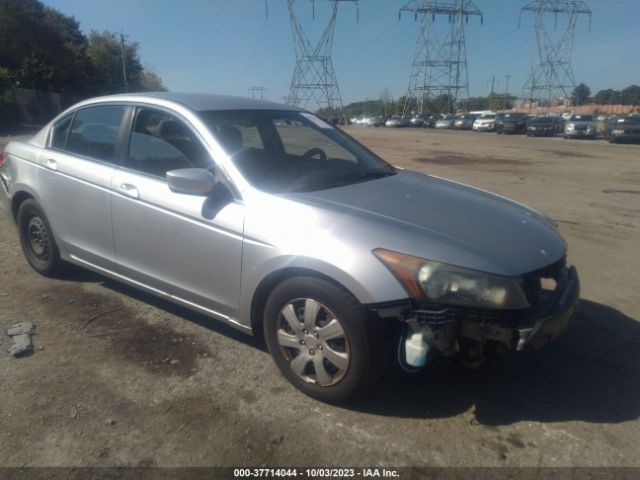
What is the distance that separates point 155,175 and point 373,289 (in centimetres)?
180

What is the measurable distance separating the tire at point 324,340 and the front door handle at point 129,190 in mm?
1276

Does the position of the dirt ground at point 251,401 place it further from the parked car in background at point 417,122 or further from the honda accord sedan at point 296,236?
the parked car in background at point 417,122

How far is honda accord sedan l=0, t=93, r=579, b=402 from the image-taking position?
2496mm

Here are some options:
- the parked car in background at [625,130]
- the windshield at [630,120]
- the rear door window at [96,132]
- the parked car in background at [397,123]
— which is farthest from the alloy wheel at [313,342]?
the parked car in background at [397,123]

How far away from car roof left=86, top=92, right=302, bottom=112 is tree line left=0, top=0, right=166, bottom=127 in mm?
29449

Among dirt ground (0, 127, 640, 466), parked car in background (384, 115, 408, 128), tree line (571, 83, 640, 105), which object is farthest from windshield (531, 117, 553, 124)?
tree line (571, 83, 640, 105)

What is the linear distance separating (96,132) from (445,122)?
5524cm

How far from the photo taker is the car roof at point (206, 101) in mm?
3557

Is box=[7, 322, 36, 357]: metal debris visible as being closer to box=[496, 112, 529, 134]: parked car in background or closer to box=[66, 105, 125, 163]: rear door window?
box=[66, 105, 125, 163]: rear door window

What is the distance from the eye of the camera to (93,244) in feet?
12.6

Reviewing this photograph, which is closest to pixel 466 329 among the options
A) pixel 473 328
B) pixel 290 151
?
pixel 473 328

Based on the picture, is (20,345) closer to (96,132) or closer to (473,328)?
(96,132)

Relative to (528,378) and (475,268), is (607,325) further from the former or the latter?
(475,268)

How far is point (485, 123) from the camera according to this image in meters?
46.2
